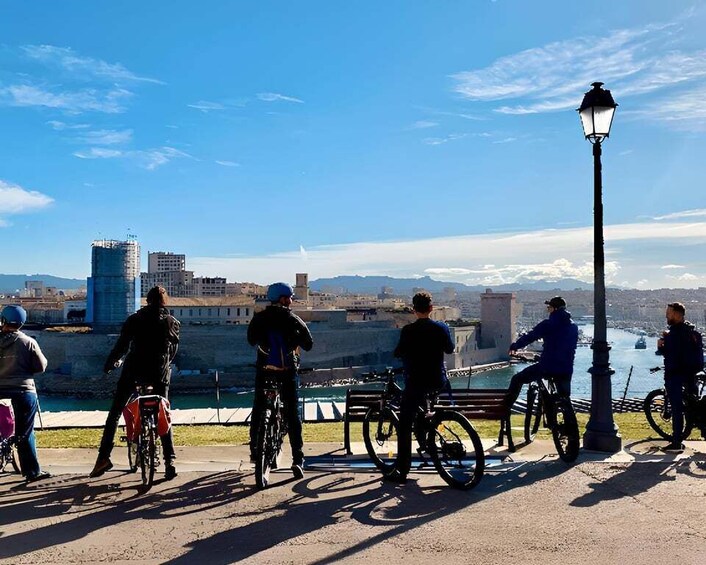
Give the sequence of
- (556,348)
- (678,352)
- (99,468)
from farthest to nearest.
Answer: (678,352) → (556,348) → (99,468)

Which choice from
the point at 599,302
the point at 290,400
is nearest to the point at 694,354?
the point at 599,302

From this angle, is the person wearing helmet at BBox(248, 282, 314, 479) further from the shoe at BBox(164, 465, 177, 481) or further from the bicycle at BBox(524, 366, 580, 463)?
the bicycle at BBox(524, 366, 580, 463)

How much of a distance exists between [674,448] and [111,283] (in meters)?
73.0

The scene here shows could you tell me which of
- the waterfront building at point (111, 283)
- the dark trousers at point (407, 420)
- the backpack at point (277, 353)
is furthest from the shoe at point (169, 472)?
the waterfront building at point (111, 283)

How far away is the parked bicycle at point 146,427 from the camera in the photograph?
4.45 m

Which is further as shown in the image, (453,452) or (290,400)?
(290,400)

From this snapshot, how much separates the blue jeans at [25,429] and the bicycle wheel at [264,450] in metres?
1.60

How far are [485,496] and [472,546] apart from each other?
35.8 inches

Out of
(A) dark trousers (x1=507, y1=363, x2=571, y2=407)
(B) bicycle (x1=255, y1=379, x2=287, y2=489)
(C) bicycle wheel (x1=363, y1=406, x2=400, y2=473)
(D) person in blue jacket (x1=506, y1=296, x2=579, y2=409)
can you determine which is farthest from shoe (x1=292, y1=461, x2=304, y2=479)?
(D) person in blue jacket (x1=506, y1=296, x2=579, y2=409)

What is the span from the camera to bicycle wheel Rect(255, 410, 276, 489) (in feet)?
14.5

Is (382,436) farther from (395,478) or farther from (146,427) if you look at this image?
(146,427)

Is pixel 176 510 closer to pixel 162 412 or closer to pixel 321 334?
pixel 162 412

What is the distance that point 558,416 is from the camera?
17.9ft

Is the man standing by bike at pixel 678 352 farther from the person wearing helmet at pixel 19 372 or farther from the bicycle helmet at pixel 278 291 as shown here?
the person wearing helmet at pixel 19 372
